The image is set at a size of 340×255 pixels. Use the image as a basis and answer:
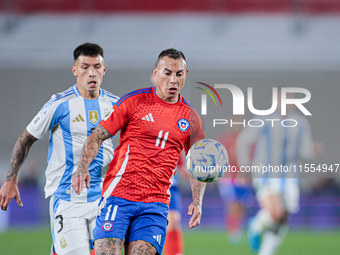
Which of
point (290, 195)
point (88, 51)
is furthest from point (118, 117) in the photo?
point (290, 195)

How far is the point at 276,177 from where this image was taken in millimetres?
8219

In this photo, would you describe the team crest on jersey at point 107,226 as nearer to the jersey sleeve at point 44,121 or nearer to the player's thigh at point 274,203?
the jersey sleeve at point 44,121

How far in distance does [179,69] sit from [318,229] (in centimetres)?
1261

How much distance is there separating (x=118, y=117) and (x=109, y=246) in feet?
3.10

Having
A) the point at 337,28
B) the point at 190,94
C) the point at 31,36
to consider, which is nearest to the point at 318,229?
the point at 190,94

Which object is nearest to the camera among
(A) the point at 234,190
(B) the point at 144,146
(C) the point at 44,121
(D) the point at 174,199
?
(B) the point at 144,146

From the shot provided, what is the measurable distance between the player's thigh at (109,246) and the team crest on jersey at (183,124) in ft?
3.29

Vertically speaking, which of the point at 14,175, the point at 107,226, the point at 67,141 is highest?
the point at 67,141

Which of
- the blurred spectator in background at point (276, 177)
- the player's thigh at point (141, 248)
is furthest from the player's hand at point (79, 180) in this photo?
the blurred spectator in background at point (276, 177)

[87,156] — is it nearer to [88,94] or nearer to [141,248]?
[141,248]

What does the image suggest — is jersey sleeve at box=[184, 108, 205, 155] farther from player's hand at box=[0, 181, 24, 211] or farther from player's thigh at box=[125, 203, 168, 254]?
player's hand at box=[0, 181, 24, 211]

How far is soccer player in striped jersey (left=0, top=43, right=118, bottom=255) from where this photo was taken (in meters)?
4.54

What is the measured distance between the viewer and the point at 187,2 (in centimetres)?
2055

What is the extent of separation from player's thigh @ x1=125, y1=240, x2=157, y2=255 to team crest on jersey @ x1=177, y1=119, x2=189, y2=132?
0.95m
